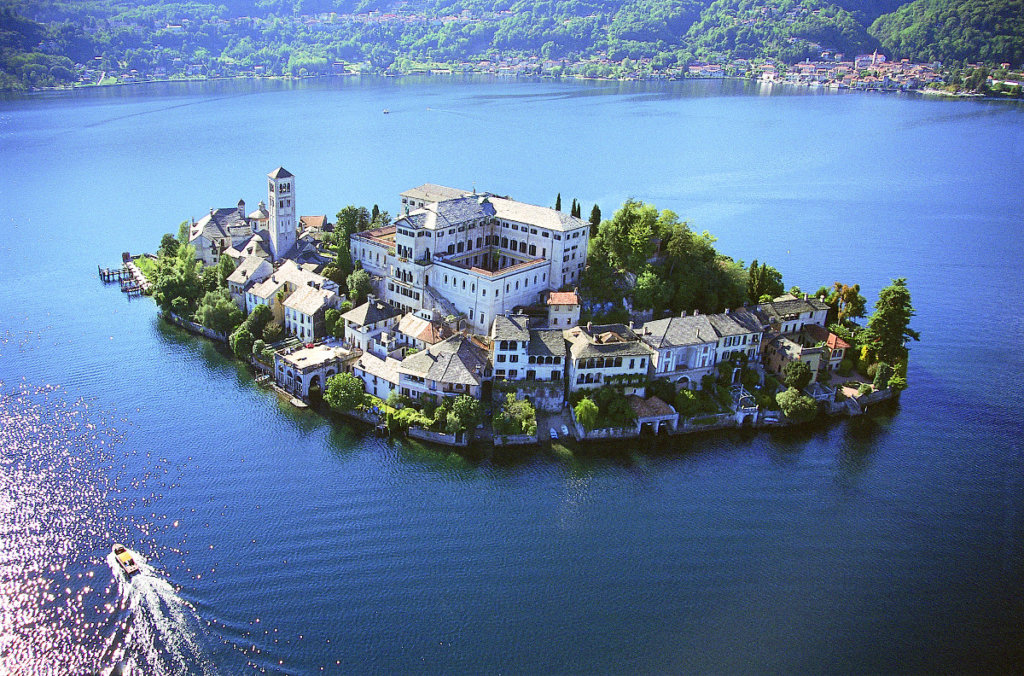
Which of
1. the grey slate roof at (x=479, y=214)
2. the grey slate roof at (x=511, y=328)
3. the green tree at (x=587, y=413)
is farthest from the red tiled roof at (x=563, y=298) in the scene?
the green tree at (x=587, y=413)

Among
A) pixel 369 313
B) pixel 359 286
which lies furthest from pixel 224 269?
pixel 369 313

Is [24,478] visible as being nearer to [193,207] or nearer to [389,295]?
[389,295]

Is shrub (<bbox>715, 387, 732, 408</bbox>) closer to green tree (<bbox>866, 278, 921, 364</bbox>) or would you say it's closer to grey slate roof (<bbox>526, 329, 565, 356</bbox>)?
grey slate roof (<bbox>526, 329, 565, 356</bbox>)

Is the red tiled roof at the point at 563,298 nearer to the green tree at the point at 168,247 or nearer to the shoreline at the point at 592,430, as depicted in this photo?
the shoreline at the point at 592,430

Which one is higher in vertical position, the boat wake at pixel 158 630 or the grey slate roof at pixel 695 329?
the grey slate roof at pixel 695 329

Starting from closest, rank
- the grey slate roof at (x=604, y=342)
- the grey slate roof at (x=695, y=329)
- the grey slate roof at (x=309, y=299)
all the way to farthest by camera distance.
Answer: the grey slate roof at (x=604, y=342) < the grey slate roof at (x=695, y=329) < the grey slate roof at (x=309, y=299)

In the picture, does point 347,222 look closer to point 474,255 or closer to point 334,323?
point 334,323

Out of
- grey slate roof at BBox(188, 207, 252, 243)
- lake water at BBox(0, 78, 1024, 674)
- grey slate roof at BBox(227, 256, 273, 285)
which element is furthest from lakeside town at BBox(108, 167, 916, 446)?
grey slate roof at BBox(188, 207, 252, 243)

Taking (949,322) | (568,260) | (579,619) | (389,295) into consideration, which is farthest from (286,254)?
(949,322)
